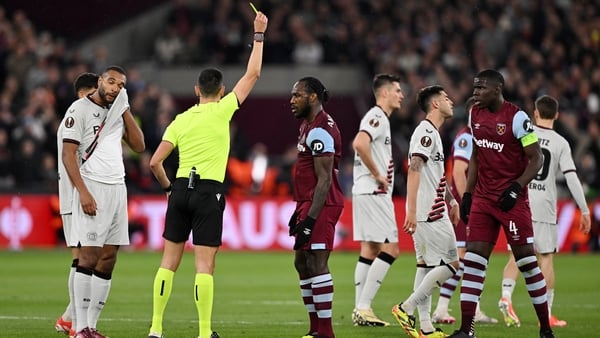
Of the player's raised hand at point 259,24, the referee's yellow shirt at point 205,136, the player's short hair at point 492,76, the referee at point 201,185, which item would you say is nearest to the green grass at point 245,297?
the referee at point 201,185

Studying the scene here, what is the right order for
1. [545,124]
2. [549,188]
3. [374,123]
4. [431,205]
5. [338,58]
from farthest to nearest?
[338,58]
[374,123]
[549,188]
[545,124]
[431,205]

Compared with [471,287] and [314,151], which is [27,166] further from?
[471,287]

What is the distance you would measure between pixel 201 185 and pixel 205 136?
1.54 feet

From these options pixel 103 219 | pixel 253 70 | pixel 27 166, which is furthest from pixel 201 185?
pixel 27 166

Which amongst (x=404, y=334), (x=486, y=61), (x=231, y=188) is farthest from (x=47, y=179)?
(x=404, y=334)

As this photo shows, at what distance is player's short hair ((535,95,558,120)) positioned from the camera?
13.5 meters

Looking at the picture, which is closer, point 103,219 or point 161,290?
point 161,290

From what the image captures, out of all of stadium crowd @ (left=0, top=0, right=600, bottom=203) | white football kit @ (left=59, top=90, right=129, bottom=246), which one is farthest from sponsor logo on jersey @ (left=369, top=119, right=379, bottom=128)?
stadium crowd @ (left=0, top=0, right=600, bottom=203)

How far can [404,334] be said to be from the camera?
1256 centimetres

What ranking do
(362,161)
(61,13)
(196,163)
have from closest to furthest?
(196,163) → (362,161) → (61,13)

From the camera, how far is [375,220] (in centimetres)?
1412

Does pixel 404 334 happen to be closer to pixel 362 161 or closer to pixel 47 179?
pixel 362 161

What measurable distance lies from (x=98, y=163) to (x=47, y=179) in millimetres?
15736

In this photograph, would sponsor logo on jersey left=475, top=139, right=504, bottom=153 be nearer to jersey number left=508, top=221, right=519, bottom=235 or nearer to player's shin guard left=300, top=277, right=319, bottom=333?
jersey number left=508, top=221, right=519, bottom=235
